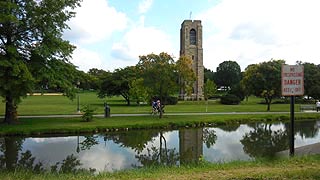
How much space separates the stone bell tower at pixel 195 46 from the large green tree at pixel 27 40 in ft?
156

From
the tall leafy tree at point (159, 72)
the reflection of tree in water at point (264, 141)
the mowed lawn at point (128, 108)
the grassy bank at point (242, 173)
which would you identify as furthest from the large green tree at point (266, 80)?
the grassy bank at point (242, 173)

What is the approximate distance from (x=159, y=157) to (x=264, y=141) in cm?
810

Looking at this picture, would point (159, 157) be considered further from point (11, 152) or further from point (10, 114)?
point (10, 114)

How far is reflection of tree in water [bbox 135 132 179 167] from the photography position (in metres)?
15.4

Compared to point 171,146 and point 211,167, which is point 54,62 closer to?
point 171,146

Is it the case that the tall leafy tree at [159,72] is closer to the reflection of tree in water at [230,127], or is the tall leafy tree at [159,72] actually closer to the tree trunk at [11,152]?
the reflection of tree in water at [230,127]

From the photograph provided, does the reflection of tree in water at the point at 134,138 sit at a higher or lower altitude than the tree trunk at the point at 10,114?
lower

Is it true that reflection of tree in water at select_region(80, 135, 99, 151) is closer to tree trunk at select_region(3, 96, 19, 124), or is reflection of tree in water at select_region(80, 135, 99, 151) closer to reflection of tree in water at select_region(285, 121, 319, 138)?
tree trunk at select_region(3, 96, 19, 124)

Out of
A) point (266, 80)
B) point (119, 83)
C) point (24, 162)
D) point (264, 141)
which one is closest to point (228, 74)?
point (119, 83)

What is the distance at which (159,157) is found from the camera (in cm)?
1716

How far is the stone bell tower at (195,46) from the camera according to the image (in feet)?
244

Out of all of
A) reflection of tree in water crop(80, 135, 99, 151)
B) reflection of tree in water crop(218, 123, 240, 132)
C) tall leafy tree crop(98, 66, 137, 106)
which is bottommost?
reflection of tree in water crop(80, 135, 99, 151)

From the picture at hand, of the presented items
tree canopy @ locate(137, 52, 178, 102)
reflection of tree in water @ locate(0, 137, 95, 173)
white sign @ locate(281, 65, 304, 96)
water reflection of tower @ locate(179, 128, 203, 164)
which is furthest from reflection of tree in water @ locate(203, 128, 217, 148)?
white sign @ locate(281, 65, 304, 96)

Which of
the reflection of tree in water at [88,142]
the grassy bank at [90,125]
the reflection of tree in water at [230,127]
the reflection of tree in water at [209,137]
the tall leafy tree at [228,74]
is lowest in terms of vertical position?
the reflection of tree in water at [88,142]
